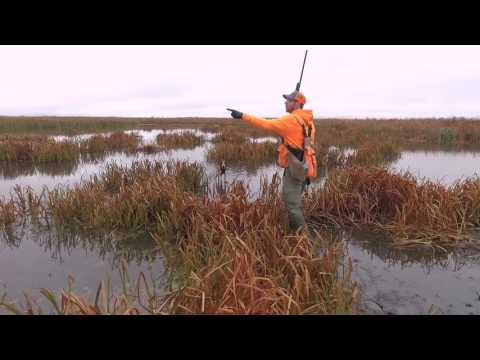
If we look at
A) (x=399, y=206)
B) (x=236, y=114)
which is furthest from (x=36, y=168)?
(x=399, y=206)

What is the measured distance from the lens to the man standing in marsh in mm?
3916

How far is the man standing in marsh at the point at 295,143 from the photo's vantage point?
3916 millimetres

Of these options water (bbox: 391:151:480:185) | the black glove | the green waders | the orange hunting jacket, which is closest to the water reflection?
the black glove

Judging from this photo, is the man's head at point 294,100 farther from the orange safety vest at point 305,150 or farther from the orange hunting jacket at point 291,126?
the orange safety vest at point 305,150

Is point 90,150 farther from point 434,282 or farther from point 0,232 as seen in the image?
point 434,282

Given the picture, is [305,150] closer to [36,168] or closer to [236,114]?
[236,114]

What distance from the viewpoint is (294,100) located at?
4.07 meters

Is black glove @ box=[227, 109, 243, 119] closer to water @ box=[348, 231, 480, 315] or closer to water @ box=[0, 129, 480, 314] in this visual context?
water @ box=[0, 129, 480, 314]

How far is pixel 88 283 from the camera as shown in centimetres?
368

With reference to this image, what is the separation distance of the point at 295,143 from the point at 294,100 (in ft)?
2.23

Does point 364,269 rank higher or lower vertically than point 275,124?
lower

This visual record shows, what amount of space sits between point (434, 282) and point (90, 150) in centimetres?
1500

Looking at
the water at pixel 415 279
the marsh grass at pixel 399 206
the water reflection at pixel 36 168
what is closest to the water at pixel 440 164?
the marsh grass at pixel 399 206
